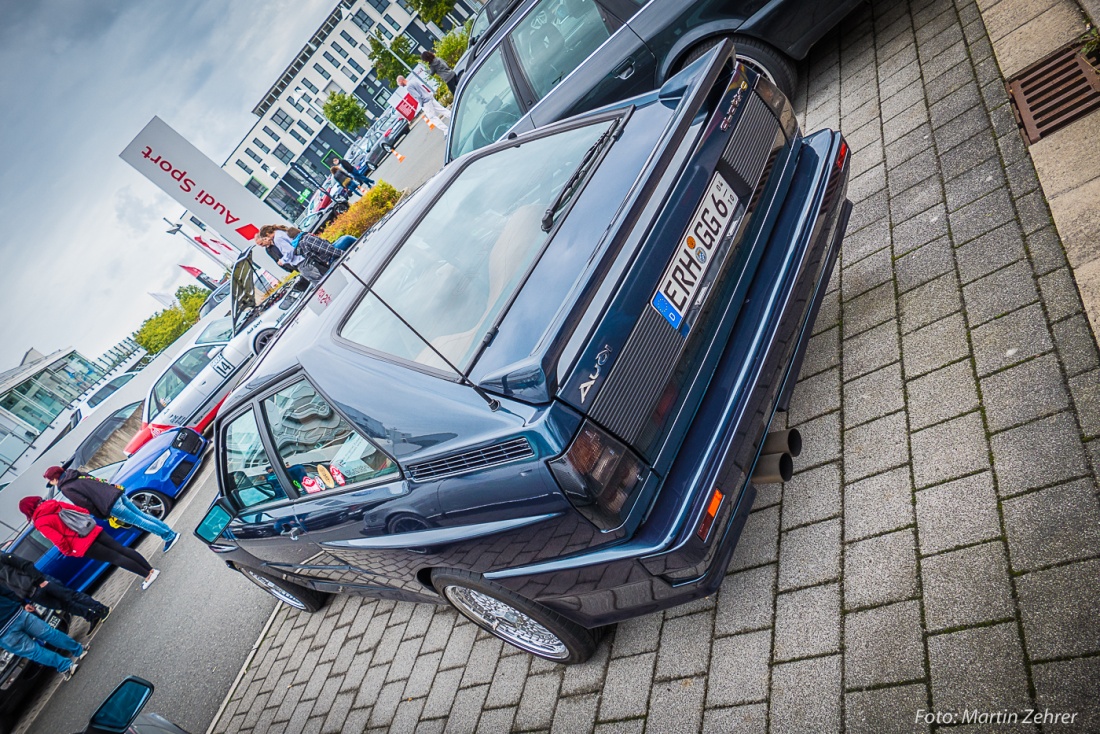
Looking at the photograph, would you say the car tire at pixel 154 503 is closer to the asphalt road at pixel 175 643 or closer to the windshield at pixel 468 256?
the asphalt road at pixel 175 643

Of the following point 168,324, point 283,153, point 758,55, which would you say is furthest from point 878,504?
point 168,324

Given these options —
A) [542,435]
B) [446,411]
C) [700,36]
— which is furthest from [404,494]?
[700,36]

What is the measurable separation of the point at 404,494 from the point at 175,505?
24.8 feet

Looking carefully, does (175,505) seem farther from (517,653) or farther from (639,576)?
(639,576)

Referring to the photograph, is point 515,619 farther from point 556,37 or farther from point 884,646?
point 556,37

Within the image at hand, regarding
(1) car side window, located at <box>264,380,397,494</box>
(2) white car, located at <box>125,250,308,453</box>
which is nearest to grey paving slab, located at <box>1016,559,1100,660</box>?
(1) car side window, located at <box>264,380,397,494</box>

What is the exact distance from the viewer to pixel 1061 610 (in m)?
1.78

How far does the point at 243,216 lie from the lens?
1477 cm

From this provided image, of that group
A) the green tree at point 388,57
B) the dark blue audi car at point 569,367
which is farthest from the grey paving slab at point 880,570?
the green tree at point 388,57

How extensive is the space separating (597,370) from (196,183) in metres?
15.1

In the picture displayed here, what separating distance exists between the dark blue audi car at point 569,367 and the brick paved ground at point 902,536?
401 millimetres

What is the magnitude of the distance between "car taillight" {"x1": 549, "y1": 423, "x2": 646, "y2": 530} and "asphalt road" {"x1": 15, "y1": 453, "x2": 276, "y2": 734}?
404 centimetres

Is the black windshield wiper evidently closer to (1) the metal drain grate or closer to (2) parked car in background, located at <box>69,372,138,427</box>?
(1) the metal drain grate

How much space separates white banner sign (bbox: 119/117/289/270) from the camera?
13.4 metres
